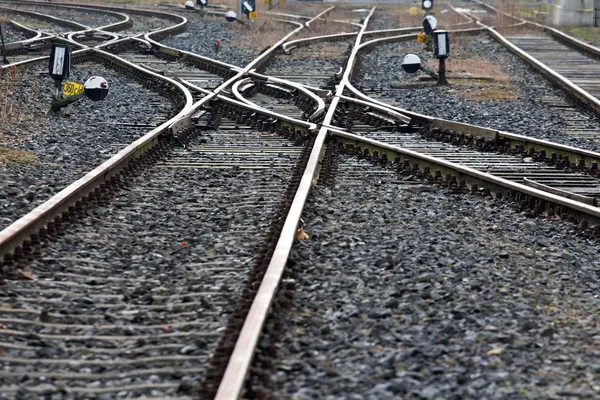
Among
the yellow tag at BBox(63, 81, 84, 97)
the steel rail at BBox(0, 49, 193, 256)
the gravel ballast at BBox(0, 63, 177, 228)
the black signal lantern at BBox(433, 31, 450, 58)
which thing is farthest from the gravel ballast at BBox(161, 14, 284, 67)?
the steel rail at BBox(0, 49, 193, 256)

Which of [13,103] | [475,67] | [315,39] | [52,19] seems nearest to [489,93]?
[475,67]

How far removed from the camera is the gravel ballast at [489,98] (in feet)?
37.8

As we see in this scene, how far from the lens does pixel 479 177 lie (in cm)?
807

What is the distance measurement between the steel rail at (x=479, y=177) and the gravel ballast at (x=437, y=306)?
6.6 inches

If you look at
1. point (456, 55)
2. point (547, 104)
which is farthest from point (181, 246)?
point (456, 55)

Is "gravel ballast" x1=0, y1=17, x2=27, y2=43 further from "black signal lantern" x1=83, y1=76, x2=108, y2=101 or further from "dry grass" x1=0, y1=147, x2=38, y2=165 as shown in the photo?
"dry grass" x1=0, y1=147, x2=38, y2=165

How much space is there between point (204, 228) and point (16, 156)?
9.37 ft

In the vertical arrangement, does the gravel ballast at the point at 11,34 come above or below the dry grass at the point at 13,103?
below

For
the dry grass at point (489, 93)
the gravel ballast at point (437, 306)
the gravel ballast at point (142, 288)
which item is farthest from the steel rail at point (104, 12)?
the gravel ballast at point (437, 306)

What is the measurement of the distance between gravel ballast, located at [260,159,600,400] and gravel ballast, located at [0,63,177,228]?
210cm

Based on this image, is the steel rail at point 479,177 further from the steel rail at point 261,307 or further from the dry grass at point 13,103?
A: the dry grass at point 13,103

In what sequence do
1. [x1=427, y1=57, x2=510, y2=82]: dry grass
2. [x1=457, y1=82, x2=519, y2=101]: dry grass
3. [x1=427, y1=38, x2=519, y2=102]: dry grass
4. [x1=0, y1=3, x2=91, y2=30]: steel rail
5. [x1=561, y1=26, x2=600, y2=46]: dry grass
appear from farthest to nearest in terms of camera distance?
[x1=0, y1=3, x2=91, y2=30]: steel rail
[x1=561, y1=26, x2=600, y2=46]: dry grass
[x1=427, y1=57, x2=510, y2=82]: dry grass
[x1=427, y1=38, x2=519, y2=102]: dry grass
[x1=457, y1=82, x2=519, y2=101]: dry grass

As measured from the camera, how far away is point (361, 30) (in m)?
25.2

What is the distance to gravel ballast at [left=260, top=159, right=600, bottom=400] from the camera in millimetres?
4211
